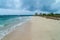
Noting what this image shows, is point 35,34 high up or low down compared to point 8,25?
up

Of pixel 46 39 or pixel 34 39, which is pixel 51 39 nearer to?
pixel 46 39

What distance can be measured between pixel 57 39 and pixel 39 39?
65cm

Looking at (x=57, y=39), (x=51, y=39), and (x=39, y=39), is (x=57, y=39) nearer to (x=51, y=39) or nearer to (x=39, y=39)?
(x=51, y=39)

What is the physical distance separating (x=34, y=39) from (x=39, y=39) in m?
0.19

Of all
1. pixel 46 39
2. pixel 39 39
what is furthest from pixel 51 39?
pixel 39 39

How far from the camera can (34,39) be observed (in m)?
4.02

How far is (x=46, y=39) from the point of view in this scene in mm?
3979

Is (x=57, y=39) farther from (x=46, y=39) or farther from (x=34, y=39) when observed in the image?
(x=34, y=39)

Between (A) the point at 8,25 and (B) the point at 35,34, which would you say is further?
(A) the point at 8,25

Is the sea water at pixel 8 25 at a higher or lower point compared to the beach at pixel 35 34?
lower

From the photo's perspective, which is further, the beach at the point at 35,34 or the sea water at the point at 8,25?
the sea water at the point at 8,25

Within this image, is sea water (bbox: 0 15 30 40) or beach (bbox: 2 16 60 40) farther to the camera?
sea water (bbox: 0 15 30 40)

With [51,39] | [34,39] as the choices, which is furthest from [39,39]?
[51,39]

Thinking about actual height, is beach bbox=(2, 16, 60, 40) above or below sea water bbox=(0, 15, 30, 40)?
above
